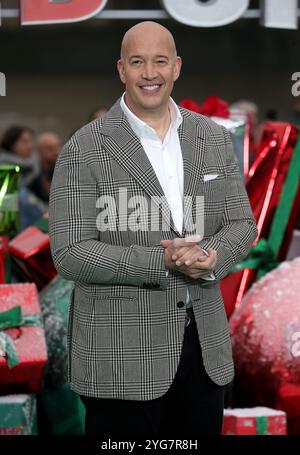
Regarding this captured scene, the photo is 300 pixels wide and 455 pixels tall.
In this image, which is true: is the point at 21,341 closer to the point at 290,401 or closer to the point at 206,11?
the point at 290,401

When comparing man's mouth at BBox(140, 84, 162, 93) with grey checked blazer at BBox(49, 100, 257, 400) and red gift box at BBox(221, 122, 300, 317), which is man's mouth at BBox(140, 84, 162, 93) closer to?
grey checked blazer at BBox(49, 100, 257, 400)

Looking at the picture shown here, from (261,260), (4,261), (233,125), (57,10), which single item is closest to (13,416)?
(4,261)

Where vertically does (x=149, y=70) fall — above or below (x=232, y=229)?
above

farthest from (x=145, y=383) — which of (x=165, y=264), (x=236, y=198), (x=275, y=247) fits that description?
(x=275, y=247)

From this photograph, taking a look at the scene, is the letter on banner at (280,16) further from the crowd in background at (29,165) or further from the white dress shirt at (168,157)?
the crowd in background at (29,165)

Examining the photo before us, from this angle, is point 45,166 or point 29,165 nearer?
point 45,166

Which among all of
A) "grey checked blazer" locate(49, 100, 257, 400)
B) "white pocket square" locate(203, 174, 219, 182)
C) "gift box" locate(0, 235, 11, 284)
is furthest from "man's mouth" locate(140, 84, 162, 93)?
"gift box" locate(0, 235, 11, 284)

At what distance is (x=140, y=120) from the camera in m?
2.11

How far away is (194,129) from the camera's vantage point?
2.17 m

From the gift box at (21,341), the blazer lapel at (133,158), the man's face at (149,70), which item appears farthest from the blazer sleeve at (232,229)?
the gift box at (21,341)

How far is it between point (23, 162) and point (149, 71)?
11.3ft

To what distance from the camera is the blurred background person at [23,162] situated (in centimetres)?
475

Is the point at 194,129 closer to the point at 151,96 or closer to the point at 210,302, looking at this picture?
the point at 151,96

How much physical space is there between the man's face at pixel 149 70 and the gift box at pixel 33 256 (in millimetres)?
1156
